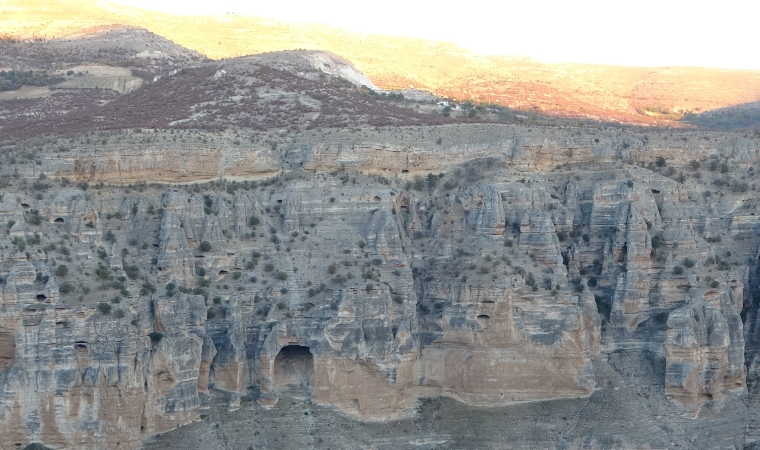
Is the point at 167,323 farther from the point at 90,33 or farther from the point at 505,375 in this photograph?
the point at 90,33

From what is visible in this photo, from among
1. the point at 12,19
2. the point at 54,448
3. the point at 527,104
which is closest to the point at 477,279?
the point at 54,448

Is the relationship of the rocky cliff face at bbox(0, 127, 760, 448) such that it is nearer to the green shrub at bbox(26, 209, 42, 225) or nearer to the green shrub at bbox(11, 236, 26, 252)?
the green shrub at bbox(11, 236, 26, 252)

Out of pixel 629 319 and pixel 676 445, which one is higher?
pixel 629 319

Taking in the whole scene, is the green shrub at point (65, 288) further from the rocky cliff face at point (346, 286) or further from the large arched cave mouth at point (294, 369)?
the large arched cave mouth at point (294, 369)

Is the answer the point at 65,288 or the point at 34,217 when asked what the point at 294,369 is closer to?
the point at 65,288

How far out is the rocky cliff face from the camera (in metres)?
48.5

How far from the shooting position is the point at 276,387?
54062 millimetres

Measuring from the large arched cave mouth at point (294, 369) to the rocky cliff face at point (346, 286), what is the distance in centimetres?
8

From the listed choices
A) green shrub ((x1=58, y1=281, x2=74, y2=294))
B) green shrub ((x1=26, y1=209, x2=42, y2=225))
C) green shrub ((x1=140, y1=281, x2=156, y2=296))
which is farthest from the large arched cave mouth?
green shrub ((x1=26, y1=209, x2=42, y2=225))

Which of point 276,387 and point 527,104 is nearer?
point 276,387

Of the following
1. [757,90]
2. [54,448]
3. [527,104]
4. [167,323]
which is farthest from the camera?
[757,90]

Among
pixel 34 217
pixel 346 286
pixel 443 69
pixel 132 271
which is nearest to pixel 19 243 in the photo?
pixel 34 217

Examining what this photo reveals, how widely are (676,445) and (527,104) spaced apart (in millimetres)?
56586

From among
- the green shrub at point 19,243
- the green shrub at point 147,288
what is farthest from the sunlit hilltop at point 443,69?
the green shrub at point 19,243
